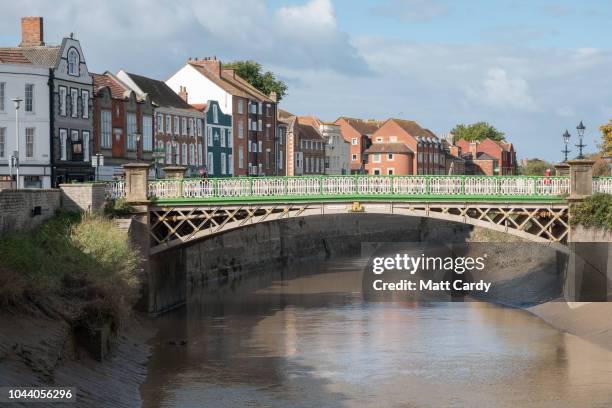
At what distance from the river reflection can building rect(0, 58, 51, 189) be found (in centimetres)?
1646

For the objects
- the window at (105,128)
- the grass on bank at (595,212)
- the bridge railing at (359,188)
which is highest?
the window at (105,128)

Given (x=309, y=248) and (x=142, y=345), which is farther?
(x=309, y=248)

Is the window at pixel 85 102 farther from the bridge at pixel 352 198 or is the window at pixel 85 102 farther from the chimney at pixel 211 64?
the chimney at pixel 211 64

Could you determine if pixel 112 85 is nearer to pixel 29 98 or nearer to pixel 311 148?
pixel 29 98

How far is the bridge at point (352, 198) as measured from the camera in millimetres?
41469

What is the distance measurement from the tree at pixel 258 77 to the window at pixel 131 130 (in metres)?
43.1

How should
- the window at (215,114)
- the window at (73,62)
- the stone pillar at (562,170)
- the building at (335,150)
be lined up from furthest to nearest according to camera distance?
the building at (335,150)
the window at (215,114)
the window at (73,62)
the stone pillar at (562,170)

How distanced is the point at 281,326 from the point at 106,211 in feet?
29.2

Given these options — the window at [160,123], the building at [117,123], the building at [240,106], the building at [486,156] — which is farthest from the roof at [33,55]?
the building at [486,156]

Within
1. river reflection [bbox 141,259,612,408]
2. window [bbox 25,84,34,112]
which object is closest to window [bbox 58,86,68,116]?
window [bbox 25,84,34,112]

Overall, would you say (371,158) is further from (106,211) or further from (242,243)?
(106,211)

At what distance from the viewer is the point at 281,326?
4322 centimetres

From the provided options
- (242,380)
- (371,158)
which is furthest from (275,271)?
(371,158)

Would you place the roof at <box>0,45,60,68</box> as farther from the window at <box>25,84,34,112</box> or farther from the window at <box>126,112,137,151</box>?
the window at <box>126,112,137,151</box>
